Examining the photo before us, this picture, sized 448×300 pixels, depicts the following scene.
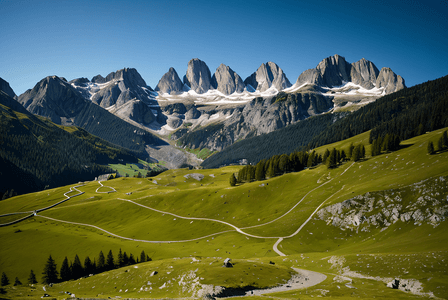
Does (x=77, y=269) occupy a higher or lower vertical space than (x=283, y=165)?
lower

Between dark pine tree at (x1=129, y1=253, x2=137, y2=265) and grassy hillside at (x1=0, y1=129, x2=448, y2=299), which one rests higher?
grassy hillside at (x1=0, y1=129, x2=448, y2=299)

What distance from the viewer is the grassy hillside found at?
44.0 metres

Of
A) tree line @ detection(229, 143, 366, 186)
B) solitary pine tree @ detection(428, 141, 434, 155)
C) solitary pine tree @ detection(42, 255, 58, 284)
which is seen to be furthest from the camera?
tree line @ detection(229, 143, 366, 186)

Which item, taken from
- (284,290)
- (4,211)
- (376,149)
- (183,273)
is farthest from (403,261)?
(4,211)

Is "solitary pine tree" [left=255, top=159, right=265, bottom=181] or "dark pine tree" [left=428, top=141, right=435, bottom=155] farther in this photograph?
"solitary pine tree" [left=255, top=159, right=265, bottom=181]

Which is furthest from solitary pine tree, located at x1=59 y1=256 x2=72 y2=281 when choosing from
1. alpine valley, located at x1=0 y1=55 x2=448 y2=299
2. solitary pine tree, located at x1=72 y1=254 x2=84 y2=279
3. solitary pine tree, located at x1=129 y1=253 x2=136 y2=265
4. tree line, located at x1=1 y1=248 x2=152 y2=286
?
solitary pine tree, located at x1=129 y1=253 x2=136 y2=265

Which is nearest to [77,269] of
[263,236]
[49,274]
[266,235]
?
[49,274]

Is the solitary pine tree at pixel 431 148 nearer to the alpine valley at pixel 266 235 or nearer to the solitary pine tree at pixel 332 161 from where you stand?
the alpine valley at pixel 266 235

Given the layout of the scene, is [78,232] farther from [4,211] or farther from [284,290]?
[284,290]

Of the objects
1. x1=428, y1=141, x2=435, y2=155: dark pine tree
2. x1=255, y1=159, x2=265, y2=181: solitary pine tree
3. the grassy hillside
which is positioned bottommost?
the grassy hillside

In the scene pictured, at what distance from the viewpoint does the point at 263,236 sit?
276ft

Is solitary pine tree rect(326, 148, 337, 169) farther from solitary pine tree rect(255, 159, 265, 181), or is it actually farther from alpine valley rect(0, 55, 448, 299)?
solitary pine tree rect(255, 159, 265, 181)

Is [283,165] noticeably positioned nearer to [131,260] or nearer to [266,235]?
[266,235]

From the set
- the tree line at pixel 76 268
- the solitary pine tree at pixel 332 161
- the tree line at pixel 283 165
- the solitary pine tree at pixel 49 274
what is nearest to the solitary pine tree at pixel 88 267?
the tree line at pixel 76 268
